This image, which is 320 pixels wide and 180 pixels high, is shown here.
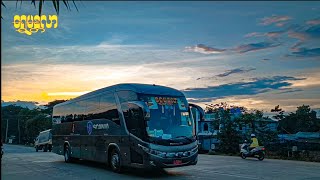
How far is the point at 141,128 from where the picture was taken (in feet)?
42.4

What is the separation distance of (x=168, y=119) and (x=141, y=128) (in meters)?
1.04

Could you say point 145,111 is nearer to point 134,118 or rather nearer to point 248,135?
point 134,118

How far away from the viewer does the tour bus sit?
12.8 m

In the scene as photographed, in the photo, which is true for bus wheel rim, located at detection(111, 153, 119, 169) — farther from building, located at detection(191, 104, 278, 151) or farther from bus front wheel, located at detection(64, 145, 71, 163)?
building, located at detection(191, 104, 278, 151)

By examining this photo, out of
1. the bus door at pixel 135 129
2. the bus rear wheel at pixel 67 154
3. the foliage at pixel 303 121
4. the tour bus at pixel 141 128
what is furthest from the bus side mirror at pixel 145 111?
the foliage at pixel 303 121

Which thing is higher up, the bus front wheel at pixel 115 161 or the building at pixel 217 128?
the building at pixel 217 128

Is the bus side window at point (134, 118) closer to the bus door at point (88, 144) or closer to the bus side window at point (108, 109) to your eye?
the bus side window at point (108, 109)

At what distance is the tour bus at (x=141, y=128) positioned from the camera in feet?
42.0

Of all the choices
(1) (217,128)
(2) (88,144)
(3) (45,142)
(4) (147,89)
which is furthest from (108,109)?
(3) (45,142)

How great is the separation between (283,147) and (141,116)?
50.6ft

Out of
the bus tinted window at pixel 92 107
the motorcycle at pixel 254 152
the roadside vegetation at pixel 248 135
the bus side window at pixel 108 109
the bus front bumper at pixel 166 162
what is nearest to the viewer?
the bus front bumper at pixel 166 162

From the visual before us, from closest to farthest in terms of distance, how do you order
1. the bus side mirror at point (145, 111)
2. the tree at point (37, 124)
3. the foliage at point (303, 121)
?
the bus side mirror at point (145, 111) < the foliage at point (303, 121) < the tree at point (37, 124)

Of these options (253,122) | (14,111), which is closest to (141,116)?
(253,122)

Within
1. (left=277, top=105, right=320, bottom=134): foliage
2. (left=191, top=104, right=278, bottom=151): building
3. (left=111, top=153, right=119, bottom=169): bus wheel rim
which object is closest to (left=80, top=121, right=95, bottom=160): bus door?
(left=111, top=153, right=119, bottom=169): bus wheel rim
